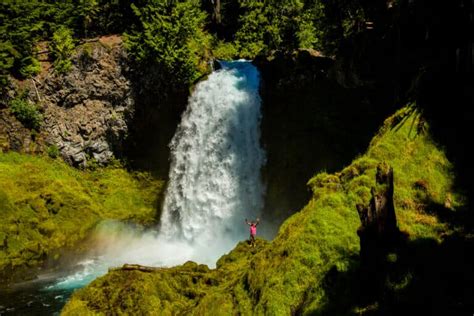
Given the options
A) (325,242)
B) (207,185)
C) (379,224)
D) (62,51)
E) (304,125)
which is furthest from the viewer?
(62,51)

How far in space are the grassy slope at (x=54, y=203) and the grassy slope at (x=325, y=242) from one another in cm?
1454

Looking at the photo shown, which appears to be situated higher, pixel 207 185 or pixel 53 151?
pixel 53 151

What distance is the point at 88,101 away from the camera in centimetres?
3225

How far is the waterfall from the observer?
88.1ft

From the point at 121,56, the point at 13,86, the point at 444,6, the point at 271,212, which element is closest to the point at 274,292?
the point at 444,6

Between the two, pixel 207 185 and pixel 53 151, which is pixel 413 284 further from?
pixel 53 151

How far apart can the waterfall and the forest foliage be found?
357cm

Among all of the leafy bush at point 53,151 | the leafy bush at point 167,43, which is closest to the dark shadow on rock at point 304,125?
the leafy bush at point 167,43

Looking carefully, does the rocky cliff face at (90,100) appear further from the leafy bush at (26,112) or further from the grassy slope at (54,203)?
the grassy slope at (54,203)

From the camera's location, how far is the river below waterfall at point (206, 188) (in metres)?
26.5

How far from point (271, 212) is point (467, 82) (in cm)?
1814

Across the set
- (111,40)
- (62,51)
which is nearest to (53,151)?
(62,51)

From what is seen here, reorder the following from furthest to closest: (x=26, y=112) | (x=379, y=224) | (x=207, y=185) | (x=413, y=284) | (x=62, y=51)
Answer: (x=62, y=51), (x=26, y=112), (x=207, y=185), (x=379, y=224), (x=413, y=284)

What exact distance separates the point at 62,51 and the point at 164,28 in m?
8.41
